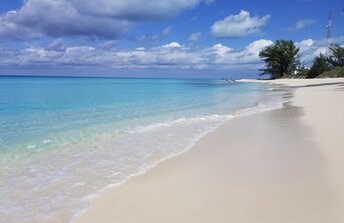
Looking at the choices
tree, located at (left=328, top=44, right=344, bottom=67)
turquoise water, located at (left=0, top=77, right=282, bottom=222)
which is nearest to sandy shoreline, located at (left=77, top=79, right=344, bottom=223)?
turquoise water, located at (left=0, top=77, right=282, bottom=222)

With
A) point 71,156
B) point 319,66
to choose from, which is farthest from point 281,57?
point 71,156

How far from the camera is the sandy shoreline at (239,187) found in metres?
4.12

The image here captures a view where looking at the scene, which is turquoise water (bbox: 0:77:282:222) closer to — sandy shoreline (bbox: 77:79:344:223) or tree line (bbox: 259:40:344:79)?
sandy shoreline (bbox: 77:79:344:223)

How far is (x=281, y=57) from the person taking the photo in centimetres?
9394

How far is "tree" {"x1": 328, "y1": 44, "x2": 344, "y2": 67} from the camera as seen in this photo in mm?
74537

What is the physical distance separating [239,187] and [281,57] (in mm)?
94460

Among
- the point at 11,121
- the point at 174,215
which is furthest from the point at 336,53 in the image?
the point at 174,215

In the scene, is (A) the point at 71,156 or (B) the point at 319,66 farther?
(B) the point at 319,66

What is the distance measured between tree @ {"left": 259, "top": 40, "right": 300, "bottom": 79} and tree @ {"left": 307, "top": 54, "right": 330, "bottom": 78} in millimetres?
14122

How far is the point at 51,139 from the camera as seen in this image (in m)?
9.86

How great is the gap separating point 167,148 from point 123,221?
4598 millimetres

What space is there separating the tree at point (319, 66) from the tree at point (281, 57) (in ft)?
46.3

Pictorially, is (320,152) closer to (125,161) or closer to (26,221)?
(125,161)

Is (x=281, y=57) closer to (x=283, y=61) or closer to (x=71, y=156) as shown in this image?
(x=283, y=61)
